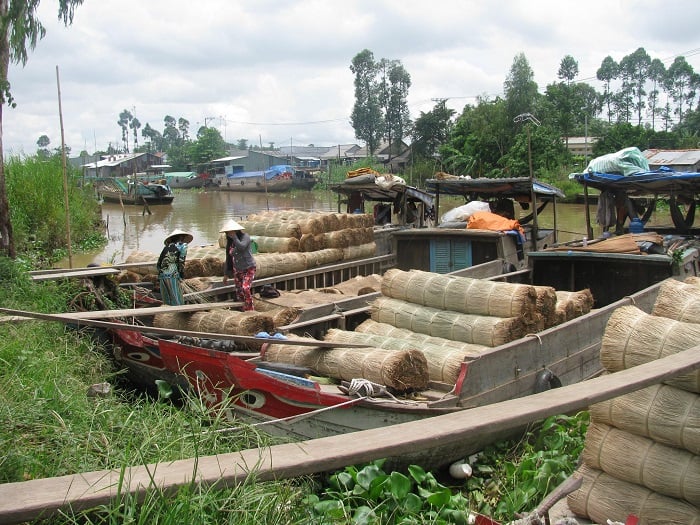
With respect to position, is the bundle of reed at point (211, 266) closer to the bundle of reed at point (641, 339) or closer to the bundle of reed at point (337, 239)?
the bundle of reed at point (337, 239)

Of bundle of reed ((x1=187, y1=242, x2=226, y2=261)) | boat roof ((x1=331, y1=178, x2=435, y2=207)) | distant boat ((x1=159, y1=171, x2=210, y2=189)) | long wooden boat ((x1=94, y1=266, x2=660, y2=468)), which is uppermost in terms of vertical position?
distant boat ((x1=159, y1=171, x2=210, y2=189))

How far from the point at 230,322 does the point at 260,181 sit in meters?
52.7

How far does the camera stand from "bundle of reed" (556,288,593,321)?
6735 millimetres

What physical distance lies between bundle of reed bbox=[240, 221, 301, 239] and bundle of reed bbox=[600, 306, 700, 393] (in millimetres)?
7555

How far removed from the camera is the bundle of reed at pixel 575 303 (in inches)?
265

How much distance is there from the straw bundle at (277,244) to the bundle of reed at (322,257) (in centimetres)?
24

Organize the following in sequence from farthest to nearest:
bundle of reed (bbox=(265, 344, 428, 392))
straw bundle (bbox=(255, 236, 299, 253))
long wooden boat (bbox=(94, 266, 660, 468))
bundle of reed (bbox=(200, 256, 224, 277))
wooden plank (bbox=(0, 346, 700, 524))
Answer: straw bundle (bbox=(255, 236, 299, 253))
bundle of reed (bbox=(200, 256, 224, 277))
bundle of reed (bbox=(265, 344, 428, 392))
long wooden boat (bbox=(94, 266, 660, 468))
wooden plank (bbox=(0, 346, 700, 524))

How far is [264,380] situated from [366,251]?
615cm

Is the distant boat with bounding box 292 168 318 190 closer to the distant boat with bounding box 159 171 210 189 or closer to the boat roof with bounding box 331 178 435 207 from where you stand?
the distant boat with bounding box 159 171 210 189

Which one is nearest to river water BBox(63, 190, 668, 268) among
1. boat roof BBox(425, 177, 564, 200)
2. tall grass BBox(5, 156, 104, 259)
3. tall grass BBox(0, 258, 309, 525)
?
tall grass BBox(5, 156, 104, 259)

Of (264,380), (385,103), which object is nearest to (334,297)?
(264,380)

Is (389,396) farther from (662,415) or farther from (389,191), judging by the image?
(389,191)

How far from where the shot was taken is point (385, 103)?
63094 millimetres

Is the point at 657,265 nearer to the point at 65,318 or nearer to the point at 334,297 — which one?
the point at 334,297
